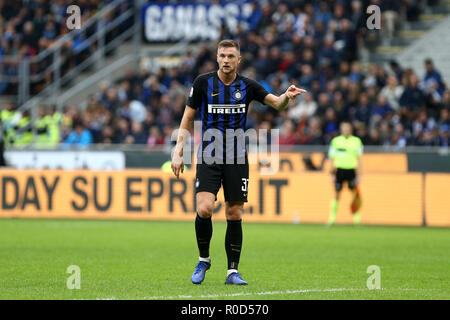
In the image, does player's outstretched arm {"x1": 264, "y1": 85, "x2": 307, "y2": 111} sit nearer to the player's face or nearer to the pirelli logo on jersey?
the pirelli logo on jersey

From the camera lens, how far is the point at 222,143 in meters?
8.86

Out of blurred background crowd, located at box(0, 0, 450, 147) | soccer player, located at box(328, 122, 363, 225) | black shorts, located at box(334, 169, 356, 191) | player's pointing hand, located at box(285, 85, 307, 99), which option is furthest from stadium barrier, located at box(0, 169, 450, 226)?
player's pointing hand, located at box(285, 85, 307, 99)

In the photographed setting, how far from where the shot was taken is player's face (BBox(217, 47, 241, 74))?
28.6 ft

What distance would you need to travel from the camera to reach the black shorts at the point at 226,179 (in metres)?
8.82

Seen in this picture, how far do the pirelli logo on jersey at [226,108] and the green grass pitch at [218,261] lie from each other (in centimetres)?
166

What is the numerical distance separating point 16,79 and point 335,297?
22.0 m

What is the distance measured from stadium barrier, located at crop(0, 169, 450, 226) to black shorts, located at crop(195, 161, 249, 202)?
10949mm

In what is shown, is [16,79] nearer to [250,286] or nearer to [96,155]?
[96,155]

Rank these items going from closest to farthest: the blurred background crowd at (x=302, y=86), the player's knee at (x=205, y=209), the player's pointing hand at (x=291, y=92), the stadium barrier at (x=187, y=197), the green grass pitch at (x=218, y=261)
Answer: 1. the green grass pitch at (x=218, y=261)
2. the player's pointing hand at (x=291, y=92)
3. the player's knee at (x=205, y=209)
4. the stadium barrier at (x=187, y=197)
5. the blurred background crowd at (x=302, y=86)

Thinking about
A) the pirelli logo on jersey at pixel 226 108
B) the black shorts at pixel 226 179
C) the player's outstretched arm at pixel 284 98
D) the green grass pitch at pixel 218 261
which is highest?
the player's outstretched arm at pixel 284 98

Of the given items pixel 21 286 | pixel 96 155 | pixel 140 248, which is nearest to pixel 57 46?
pixel 96 155

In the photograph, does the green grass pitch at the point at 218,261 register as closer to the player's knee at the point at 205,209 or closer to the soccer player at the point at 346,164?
the player's knee at the point at 205,209

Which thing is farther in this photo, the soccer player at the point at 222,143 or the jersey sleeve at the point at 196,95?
Result: the jersey sleeve at the point at 196,95

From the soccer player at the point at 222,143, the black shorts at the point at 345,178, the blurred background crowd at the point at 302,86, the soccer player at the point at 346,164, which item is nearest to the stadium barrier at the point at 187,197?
the soccer player at the point at 346,164
